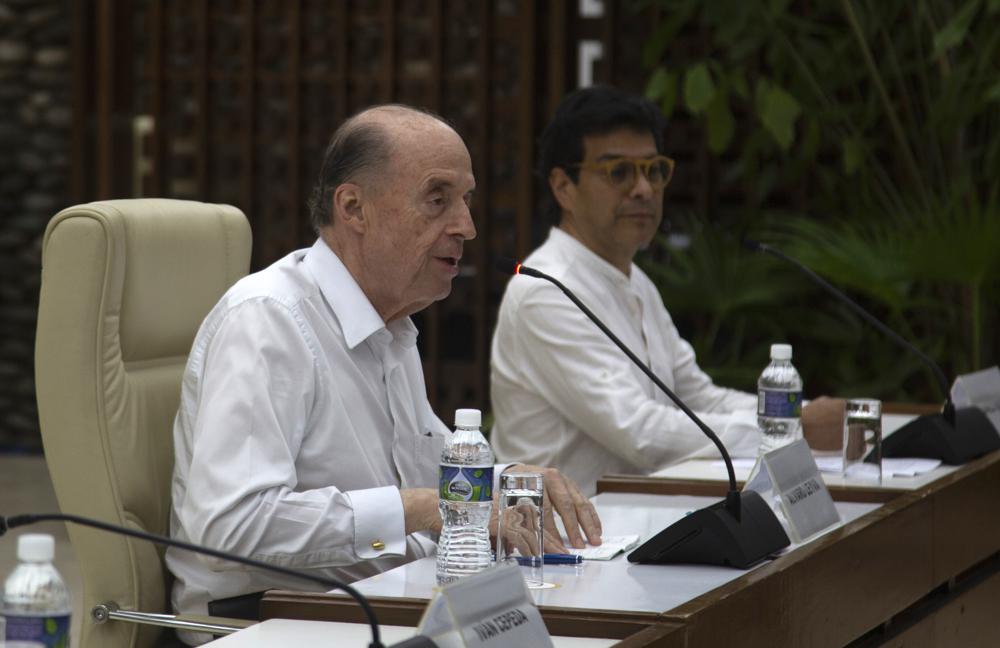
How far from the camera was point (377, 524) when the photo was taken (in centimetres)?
209

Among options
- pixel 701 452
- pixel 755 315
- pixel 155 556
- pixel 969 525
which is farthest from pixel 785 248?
pixel 155 556

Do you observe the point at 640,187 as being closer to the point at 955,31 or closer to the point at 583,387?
the point at 583,387

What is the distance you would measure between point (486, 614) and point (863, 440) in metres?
1.47

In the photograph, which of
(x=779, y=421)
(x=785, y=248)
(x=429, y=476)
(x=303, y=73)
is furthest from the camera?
(x=303, y=73)

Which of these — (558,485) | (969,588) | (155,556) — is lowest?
(969,588)

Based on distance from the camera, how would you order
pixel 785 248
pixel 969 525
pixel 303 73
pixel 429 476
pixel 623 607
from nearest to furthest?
pixel 623 607, pixel 429 476, pixel 969 525, pixel 785 248, pixel 303 73

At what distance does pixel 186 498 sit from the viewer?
6.91 ft

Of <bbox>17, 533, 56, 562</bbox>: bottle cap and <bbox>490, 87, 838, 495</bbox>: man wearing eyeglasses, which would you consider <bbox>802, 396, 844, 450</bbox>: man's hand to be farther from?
<bbox>17, 533, 56, 562</bbox>: bottle cap

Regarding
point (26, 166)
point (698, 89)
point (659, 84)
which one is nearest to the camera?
point (698, 89)

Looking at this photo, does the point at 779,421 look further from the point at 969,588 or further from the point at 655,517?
the point at 655,517

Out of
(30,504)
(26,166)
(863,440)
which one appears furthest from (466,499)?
(26,166)

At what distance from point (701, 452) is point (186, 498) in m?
1.32

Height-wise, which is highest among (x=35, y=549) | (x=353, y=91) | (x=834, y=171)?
(x=353, y=91)

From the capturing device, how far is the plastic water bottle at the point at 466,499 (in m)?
1.93
